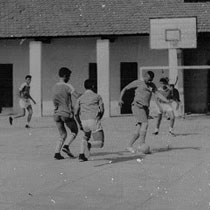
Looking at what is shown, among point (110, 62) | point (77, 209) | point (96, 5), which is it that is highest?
point (96, 5)

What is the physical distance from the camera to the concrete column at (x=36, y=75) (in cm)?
2803

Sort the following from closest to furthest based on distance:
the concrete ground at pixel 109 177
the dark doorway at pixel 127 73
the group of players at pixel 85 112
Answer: the concrete ground at pixel 109 177, the group of players at pixel 85 112, the dark doorway at pixel 127 73

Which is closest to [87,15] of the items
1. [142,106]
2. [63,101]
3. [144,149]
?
[142,106]

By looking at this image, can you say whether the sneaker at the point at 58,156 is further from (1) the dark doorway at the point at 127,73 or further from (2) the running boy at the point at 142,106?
(1) the dark doorway at the point at 127,73

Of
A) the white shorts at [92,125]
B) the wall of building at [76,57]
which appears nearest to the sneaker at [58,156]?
the white shorts at [92,125]

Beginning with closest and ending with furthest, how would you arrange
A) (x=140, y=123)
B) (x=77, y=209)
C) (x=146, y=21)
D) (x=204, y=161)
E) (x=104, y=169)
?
(x=77, y=209) → (x=104, y=169) → (x=204, y=161) → (x=140, y=123) → (x=146, y=21)

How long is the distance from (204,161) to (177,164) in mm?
690

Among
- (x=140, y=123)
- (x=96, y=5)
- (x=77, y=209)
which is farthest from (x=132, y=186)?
(x=96, y=5)

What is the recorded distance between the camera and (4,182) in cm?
969

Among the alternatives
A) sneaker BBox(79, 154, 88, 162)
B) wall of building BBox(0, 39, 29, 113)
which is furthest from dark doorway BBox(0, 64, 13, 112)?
sneaker BBox(79, 154, 88, 162)

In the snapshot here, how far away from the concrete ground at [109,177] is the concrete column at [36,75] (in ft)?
38.7

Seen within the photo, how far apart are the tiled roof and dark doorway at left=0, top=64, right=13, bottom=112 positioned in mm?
2003

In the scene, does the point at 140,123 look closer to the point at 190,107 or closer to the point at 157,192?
the point at 157,192

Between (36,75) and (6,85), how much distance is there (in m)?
2.29
